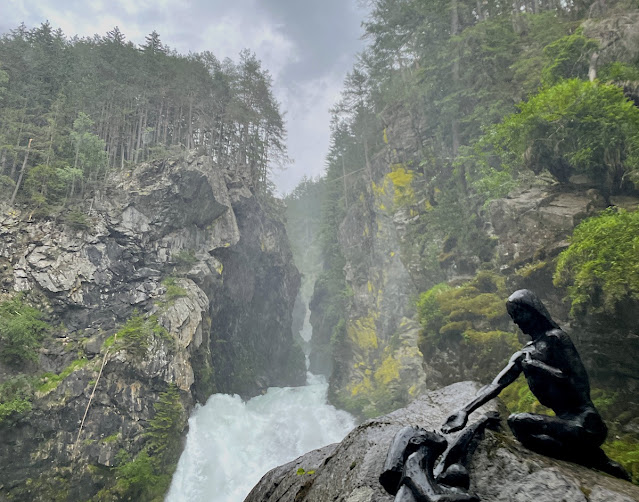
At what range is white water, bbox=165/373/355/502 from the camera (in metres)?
15.5

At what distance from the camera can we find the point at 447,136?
891 inches

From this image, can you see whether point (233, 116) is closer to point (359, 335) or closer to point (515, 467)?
point (359, 335)

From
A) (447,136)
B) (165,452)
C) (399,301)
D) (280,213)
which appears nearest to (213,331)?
(165,452)

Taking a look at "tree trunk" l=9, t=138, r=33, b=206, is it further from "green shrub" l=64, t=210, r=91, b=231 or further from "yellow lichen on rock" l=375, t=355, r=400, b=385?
"yellow lichen on rock" l=375, t=355, r=400, b=385

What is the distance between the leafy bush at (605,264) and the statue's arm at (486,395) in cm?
458

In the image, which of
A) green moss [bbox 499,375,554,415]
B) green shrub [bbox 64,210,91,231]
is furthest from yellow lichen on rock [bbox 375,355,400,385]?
green shrub [bbox 64,210,91,231]

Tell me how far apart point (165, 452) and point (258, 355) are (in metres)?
12.7

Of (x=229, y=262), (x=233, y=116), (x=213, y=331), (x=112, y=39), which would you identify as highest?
(x=112, y=39)

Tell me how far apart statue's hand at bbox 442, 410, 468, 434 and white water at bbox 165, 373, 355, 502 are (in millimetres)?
15012

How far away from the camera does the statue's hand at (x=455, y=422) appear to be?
3.33 meters

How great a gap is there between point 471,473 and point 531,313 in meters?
1.67

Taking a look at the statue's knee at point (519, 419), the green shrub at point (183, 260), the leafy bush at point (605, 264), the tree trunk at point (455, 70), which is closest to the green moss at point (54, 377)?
the green shrub at point (183, 260)

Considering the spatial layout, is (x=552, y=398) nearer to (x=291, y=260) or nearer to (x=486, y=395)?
(x=486, y=395)

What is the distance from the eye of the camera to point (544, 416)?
10.8 feet
